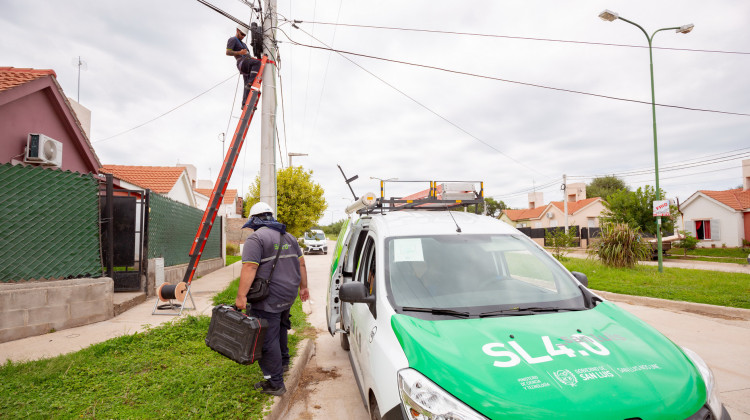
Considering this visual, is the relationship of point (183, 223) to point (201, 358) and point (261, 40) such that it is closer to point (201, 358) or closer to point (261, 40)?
point (261, 40)

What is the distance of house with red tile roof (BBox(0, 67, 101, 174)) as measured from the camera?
7.95 metres

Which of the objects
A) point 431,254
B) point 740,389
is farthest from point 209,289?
point 740,389

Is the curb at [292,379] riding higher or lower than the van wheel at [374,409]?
lower

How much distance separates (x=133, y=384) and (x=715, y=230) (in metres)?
37.7

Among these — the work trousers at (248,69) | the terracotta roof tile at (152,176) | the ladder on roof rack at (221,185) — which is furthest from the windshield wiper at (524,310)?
the terracotta roof tile at (152,176)

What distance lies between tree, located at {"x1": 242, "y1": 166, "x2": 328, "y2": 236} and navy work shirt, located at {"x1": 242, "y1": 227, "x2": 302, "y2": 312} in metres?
20.6

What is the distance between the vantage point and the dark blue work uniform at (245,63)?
8.27 m

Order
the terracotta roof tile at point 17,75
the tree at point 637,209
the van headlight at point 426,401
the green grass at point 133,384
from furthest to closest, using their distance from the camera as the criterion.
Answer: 1. the tree at point 637,209
2. the terracotta roof tile at point 17,75
3. the green grass at point 133,384
4. the van headlight at point 426,401

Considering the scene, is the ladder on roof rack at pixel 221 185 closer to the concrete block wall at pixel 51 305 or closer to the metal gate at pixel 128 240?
the concrete block wall at pixel 51 305

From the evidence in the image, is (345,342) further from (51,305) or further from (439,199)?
(51,305)

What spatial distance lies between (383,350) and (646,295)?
9215 mm

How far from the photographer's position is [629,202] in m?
23.6

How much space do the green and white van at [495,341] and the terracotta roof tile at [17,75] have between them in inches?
339

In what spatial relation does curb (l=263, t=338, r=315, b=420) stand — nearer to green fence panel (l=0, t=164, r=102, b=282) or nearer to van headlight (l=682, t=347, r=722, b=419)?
van headlight (l=682, t=347, r=722, b=419)
